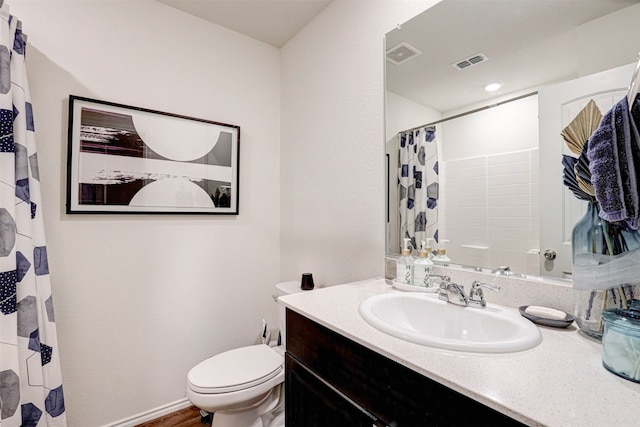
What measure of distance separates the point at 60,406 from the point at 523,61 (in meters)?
2.33

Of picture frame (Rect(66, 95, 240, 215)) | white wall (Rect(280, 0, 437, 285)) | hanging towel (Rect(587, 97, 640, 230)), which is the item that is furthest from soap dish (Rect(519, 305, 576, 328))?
picture frame (Rect(66, 95, 240, 215))

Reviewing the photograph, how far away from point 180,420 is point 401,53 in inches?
90.5

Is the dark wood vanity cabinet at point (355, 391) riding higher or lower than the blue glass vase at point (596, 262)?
lower

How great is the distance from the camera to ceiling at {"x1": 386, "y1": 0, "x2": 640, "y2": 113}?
0.91 metres

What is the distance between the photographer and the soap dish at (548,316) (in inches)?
31.6

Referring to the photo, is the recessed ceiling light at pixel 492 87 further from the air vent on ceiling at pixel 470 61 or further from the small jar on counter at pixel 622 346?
the small jar on counter at pixel 622 346

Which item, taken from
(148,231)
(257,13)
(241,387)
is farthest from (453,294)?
(257,13)

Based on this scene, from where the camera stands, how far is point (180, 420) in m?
1.69

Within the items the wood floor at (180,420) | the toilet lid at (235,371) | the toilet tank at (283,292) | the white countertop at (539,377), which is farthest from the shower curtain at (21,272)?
the white countertop at (539,377)

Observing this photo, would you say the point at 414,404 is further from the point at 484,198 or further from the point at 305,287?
the point at 305,287

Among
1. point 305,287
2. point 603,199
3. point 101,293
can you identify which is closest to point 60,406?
point 101,293

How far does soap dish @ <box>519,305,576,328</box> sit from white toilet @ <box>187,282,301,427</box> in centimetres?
A: 114

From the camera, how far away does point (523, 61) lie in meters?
1.00

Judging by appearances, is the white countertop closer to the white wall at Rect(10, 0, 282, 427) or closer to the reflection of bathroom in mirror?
the reflection of bathroom in mirror
